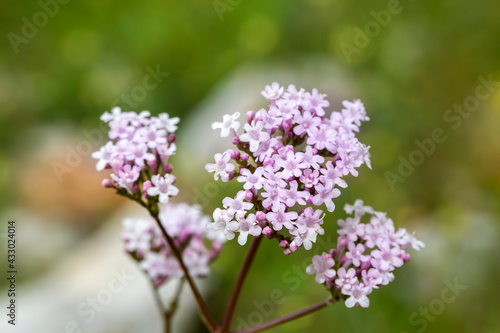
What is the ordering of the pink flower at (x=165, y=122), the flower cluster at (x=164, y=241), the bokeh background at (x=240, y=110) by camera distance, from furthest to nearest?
the bokeh background at (x=240, y=110) < the flower cluster at (x=164, y=241) < the pink flower at (x=165, y=122)

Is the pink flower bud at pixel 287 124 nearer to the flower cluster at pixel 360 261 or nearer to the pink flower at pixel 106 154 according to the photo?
the flower cluster at pixel 360 261

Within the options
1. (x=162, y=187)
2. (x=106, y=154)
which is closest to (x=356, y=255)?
(x=162, y=187)

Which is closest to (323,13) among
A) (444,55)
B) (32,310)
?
(444,55)

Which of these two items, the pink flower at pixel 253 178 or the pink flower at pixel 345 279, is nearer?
the pink flower at pixel 253 178

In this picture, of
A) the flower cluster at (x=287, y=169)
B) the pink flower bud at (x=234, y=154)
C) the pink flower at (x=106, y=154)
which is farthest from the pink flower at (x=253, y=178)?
the pink flower at (x=106, y=154)

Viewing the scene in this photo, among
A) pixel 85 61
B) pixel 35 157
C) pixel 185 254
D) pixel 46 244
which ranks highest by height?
pixel 85 61

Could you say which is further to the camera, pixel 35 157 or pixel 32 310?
pixel 35 157

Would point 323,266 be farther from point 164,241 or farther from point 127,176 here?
point 164,241

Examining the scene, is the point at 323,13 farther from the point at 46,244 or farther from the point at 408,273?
the point at 46,244

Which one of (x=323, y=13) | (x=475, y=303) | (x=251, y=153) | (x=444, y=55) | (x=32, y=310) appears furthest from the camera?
(x=323, y=13)
